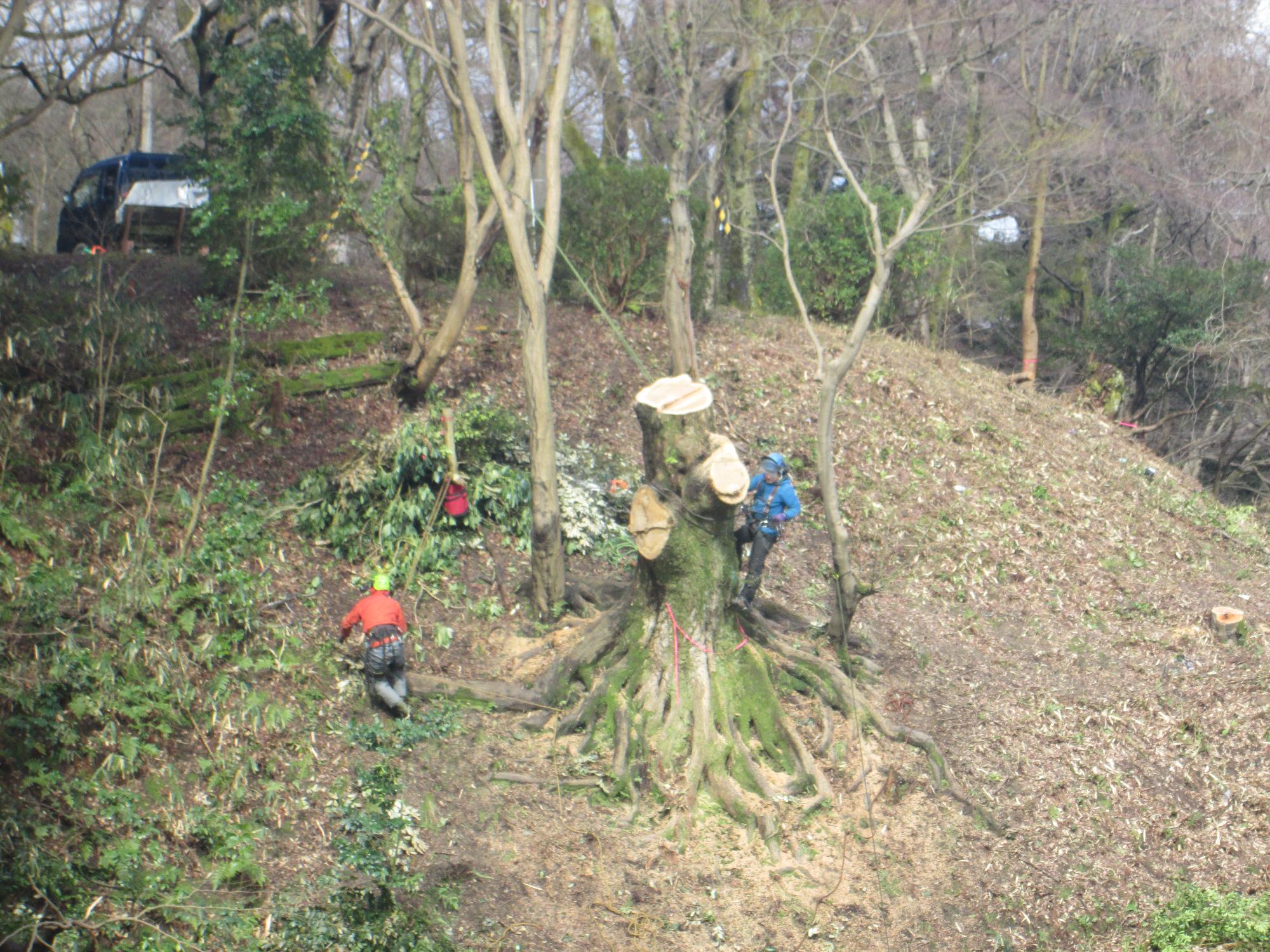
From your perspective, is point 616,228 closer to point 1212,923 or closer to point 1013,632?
point 1013,632

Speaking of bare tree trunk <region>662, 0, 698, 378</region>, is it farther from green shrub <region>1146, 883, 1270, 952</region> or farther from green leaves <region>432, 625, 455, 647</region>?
green shrub <region>1146, 883, 1270, 952</region>

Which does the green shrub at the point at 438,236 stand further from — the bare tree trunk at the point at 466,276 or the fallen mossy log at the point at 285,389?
the bare tree trunk at the point at 466,276

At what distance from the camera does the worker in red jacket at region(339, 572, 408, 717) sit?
7039mm

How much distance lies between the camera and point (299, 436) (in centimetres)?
1004

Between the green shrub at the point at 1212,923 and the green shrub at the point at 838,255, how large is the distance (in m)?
12.0

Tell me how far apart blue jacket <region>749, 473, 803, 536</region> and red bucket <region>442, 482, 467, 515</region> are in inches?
101

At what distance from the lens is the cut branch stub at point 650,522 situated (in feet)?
23.4

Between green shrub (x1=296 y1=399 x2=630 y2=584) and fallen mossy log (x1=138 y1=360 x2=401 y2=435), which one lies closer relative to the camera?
green shrub (x1=296 y1=399 x2=630 y2=584)

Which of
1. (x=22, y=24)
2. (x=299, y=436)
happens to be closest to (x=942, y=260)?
(x=299, y=436)

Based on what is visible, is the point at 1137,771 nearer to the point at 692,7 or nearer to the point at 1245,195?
the point at 692,7

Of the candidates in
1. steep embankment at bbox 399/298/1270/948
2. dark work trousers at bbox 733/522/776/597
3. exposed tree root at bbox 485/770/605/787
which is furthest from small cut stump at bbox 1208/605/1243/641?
exposed tree root at bbox 485/770/605/787

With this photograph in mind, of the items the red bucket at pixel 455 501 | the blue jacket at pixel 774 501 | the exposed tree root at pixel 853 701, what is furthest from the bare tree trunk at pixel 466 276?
the exposed tree root at pixel 853 701

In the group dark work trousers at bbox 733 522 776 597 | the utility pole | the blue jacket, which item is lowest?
dark work trousers at bbox 733 522 776 597

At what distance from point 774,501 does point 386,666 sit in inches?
134
